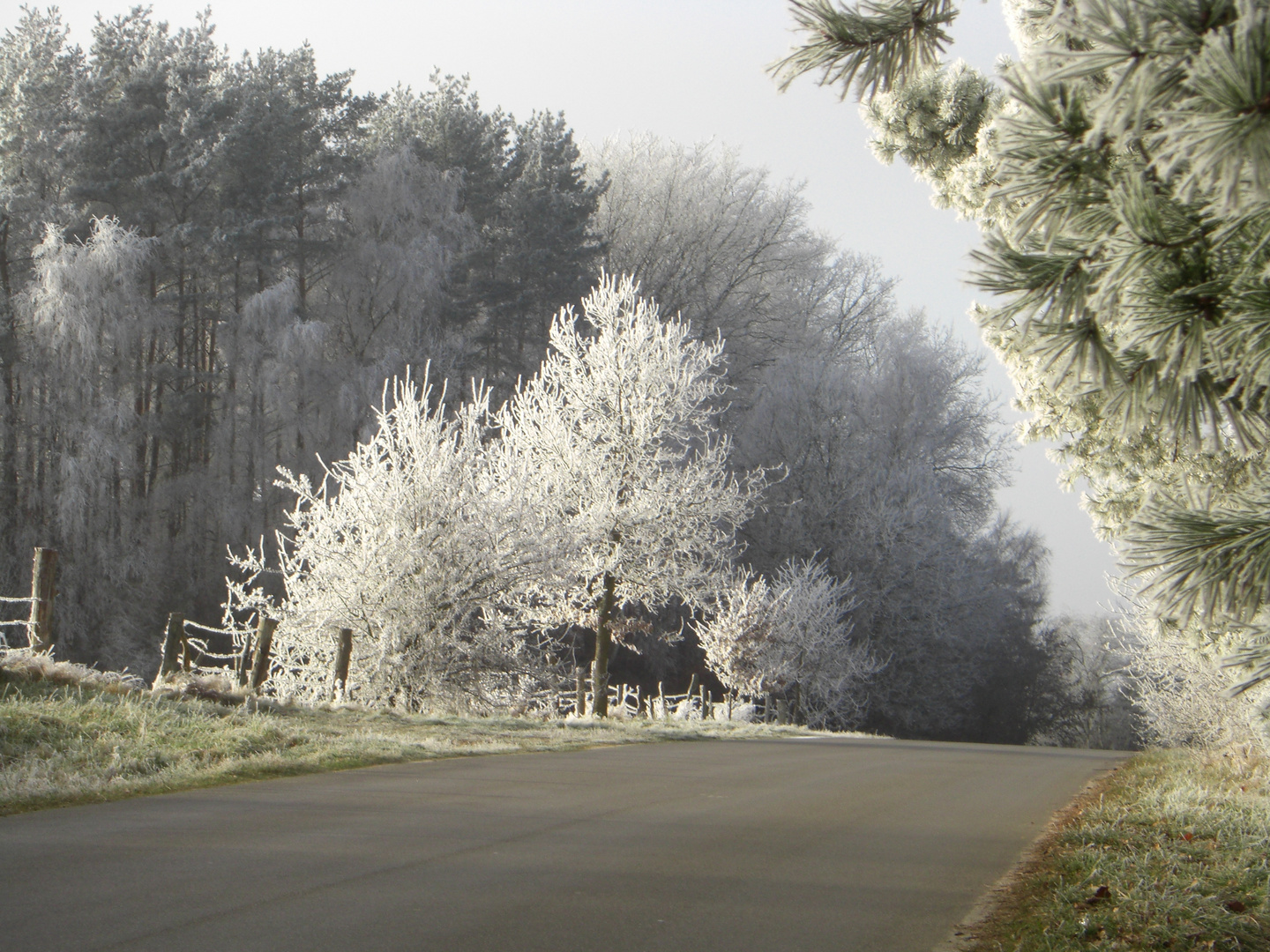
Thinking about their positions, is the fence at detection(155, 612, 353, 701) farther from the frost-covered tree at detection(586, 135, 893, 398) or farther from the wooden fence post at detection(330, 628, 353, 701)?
the frost-covered tree at detection(586, 135, 893, 398)

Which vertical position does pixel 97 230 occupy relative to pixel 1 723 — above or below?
above

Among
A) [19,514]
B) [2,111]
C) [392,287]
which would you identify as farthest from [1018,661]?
[2,111]

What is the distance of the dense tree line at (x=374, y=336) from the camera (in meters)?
30.0

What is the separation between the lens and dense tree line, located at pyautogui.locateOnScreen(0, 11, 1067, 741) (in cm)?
2997

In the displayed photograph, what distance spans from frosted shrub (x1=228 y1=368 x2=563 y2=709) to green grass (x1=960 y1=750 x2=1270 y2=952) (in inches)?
456

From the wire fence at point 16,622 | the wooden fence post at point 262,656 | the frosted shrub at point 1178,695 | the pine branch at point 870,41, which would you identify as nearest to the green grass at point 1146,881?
the pine branch at point 870,41

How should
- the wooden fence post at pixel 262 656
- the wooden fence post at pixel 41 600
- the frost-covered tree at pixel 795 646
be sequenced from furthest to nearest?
the frost-covered tree at pixel 795 646, the wooden fence post at pixel 262 656, the wooden fence post at pixel 41 600

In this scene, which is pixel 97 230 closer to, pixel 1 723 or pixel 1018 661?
pixel 1 723

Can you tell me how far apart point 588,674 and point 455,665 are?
1680cm

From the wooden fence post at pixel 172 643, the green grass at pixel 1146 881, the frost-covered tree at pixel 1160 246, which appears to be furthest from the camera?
the wooden fence post at pixel 172 643

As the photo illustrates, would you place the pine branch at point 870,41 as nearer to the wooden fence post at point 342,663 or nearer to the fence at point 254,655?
the fence at point 254,655

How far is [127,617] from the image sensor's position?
2978cm

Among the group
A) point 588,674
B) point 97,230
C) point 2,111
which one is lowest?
point 588,674

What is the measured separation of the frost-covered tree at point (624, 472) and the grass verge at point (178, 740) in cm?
776
